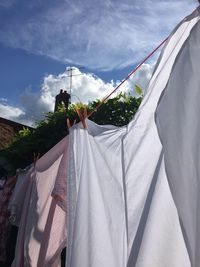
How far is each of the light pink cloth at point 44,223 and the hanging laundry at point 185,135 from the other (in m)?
1.50

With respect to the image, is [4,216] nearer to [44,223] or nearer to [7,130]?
[44,223]

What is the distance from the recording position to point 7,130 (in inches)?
471

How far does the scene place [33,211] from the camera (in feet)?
9.52

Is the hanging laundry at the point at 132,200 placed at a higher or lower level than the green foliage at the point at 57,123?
lower

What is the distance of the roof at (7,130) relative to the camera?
11.5 metres

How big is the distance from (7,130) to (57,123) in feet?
19.4

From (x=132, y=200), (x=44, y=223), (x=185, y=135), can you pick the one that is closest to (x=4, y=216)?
(x=44, y=223)

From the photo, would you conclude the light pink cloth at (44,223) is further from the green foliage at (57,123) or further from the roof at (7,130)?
the roof at (7,130)

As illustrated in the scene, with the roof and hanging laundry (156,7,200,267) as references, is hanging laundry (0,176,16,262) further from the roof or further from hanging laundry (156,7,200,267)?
the roof

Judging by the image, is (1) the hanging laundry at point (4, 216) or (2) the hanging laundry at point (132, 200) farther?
(1) the hanging laundry at point (4, 216)

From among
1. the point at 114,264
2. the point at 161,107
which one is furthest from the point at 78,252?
the point at 161,107

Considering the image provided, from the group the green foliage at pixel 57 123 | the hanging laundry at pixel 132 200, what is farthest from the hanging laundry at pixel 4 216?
the hanging laundry at pixel 132 200

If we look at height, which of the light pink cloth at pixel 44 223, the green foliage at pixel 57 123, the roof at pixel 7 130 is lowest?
the light pink cloth at pixel 44 223

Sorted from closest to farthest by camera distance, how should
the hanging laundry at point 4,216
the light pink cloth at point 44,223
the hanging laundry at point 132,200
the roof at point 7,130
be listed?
A: the hanging laundry at point 132,200 → the light pink cloth at point 44,223 → the hanging laundry at point 4,216 → the roof at point 7,130
